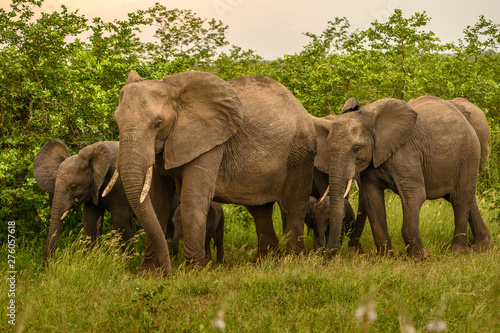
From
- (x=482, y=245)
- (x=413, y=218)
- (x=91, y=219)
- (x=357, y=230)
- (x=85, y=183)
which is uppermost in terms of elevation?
(x=85, y=183)

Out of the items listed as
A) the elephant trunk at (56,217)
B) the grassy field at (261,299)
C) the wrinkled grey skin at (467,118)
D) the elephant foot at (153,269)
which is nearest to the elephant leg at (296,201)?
A: the wrinkled grey skin at (467,118)

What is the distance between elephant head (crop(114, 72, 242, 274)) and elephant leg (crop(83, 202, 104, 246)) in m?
2.03

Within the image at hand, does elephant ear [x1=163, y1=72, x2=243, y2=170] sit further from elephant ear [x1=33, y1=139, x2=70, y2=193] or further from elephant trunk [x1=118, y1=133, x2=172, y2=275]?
elephant ear [x1=33, y1=139, x2=70, y2=193]

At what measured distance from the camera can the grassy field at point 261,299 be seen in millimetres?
5316

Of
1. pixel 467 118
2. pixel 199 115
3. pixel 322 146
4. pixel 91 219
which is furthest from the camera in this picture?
pixel 467 118

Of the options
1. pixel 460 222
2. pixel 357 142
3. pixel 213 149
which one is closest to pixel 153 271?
pixel 213 149

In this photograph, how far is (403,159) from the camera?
28.4ft

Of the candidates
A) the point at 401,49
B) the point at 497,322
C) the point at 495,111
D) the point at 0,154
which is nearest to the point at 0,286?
the point at 0,154

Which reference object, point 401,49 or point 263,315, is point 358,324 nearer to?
point 263,315

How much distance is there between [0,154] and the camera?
894 centimetres

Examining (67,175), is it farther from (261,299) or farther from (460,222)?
(460,222)

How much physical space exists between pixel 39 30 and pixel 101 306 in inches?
226

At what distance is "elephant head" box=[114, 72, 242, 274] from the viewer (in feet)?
22.6

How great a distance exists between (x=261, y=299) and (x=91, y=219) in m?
3.88
